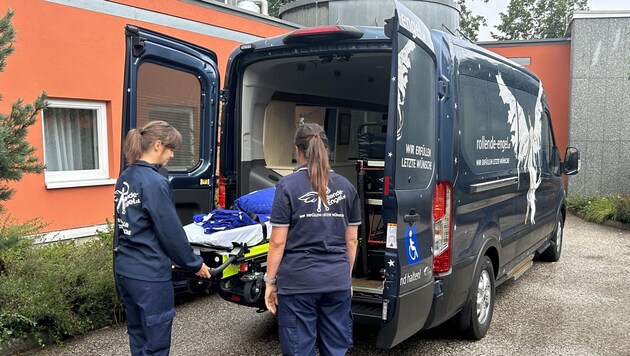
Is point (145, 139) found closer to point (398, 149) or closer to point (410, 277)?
point (398, 149)

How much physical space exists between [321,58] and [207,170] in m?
1.61

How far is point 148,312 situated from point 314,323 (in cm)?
92

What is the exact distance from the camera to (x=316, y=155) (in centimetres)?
283

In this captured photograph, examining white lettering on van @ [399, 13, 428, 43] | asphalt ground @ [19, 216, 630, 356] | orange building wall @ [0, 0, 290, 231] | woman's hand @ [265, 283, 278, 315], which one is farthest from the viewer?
orange building wall @ [0, 0, 290, 231]

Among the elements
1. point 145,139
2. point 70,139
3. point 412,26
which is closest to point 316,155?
point 145,139

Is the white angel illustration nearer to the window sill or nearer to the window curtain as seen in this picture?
the window sill

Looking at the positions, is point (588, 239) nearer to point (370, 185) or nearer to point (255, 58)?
point (370, 185)

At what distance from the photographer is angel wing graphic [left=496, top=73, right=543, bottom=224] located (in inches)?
195

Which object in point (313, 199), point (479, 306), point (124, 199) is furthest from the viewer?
point (479, 306)

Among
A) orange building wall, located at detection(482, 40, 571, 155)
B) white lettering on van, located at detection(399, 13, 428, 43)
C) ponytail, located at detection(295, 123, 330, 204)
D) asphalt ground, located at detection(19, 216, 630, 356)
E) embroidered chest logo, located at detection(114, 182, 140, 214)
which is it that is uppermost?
orange building wall, located at detection(482, 40, 571, 155)

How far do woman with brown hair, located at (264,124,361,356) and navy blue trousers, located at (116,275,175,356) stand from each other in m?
0.60

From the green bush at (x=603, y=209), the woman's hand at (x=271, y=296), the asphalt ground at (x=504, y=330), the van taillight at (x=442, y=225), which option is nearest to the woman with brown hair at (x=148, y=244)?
the woman's hand at (x=271, y=296)

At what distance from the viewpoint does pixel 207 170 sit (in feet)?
16.4

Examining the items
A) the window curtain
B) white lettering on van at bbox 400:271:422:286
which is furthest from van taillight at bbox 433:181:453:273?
the window curtain
